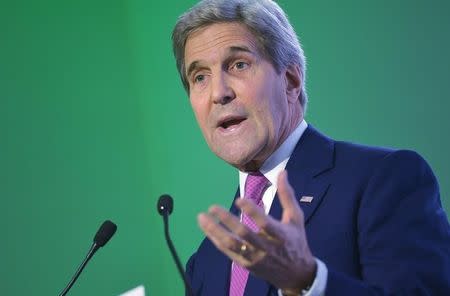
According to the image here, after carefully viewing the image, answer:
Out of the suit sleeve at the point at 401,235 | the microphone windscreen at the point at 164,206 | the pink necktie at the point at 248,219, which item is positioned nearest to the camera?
the suit sleeve at the point at 401,235

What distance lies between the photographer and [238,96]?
1733 mm

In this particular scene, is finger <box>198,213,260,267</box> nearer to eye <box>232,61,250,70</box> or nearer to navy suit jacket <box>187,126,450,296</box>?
navy suit jacket <box>187,126,450,296</box>

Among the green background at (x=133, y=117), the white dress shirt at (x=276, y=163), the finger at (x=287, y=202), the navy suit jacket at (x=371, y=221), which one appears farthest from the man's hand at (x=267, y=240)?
the green background at (x=133, y=117)

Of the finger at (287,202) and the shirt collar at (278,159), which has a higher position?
the finger at (287,202)

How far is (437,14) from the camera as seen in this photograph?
2.50 metres

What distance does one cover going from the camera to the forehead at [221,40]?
1.78m

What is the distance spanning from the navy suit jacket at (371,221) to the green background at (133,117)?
0.93 meters

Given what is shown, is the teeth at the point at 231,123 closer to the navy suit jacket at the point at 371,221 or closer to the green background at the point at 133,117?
the navy suit jacket at the point at 371,221

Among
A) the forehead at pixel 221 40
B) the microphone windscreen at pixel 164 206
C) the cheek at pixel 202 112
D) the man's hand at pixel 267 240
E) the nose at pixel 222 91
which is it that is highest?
the forehead at pixel 221 40

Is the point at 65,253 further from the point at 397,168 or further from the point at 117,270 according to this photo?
the point at 397,168

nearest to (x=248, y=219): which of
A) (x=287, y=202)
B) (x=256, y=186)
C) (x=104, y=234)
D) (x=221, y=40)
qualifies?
(x=256, y=186)

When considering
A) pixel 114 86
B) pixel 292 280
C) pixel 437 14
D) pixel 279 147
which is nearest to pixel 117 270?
pixel 114 86

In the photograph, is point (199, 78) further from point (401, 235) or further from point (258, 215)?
point (258, 215)

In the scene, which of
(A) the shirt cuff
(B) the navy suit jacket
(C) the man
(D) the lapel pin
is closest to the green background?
(C) the man
